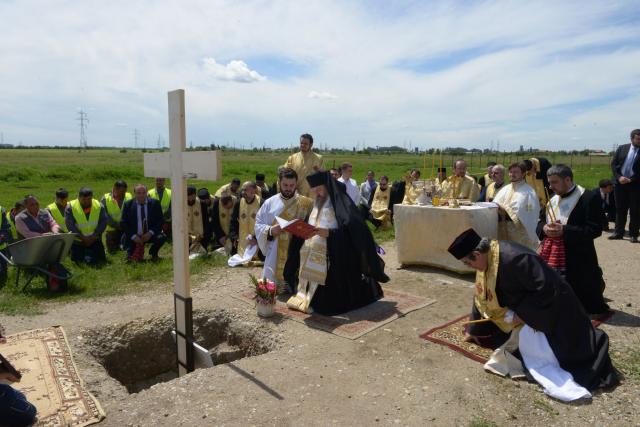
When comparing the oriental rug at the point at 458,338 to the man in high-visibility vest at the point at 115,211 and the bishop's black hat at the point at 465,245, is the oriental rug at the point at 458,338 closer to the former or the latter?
the bishop's black hat at the point at 465,245

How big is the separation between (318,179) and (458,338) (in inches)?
95.3

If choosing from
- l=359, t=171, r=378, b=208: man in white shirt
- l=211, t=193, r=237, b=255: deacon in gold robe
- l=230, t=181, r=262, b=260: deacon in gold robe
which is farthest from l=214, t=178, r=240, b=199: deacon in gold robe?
l=359, t=171, r=378, b=208: man in white shirt

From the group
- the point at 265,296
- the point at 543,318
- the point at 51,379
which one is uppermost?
the point at 543,318

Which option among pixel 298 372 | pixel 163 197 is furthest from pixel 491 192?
pixel 163 197

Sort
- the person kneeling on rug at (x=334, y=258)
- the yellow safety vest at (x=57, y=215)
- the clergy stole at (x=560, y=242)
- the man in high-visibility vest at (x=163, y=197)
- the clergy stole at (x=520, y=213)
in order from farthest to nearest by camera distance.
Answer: the man in high-visibility vest at (x=163, y=197), the yellow safety vest at (x=57, y=215), the clergy stole at (x=520, y=213), the person kneeling on rug at (x=334, y=258), the clergy stole at (x=560, y=242)

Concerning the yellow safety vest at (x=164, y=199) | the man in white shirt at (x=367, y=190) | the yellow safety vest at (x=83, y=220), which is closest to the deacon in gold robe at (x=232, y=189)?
the yellow safety vest at (x=164, y=199)

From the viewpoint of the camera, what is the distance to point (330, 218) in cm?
620

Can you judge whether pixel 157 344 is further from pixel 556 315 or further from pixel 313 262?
pixel 556 315

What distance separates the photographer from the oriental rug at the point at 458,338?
4730 mm

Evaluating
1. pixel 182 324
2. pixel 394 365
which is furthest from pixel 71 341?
pixel 394 365

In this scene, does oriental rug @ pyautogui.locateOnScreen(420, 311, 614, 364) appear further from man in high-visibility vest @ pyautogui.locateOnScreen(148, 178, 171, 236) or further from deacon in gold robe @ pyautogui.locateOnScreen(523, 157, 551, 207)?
man in high-visibility vest @ pyautogui.locateOnScreen(148, 178, 171, 236)

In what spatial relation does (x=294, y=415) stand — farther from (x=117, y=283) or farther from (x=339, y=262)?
(x=117, y=283)

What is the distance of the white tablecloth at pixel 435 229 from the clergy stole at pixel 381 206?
496 centimetres

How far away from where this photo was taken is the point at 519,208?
282 inches
